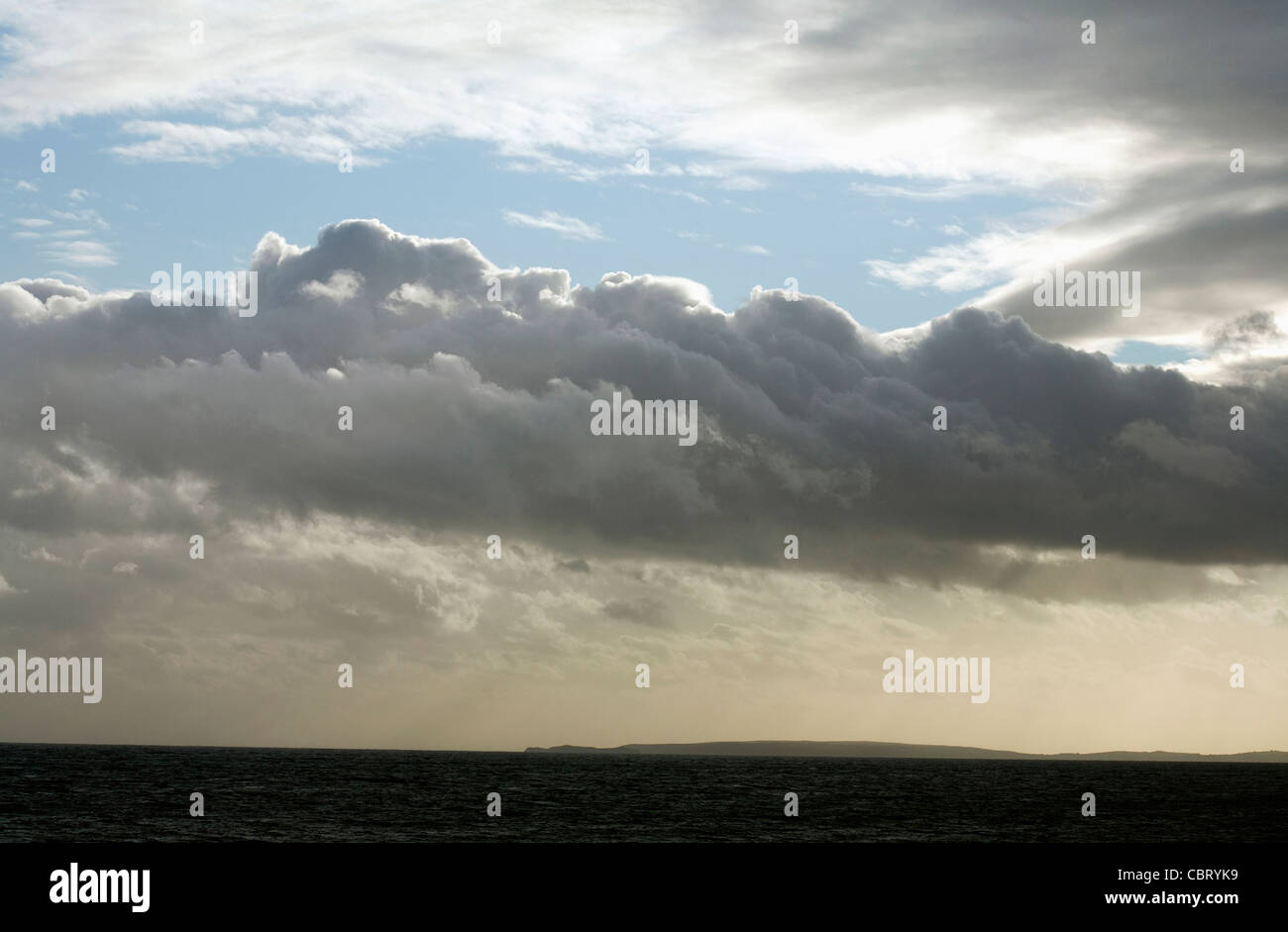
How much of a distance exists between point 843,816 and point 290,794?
5827 cm
